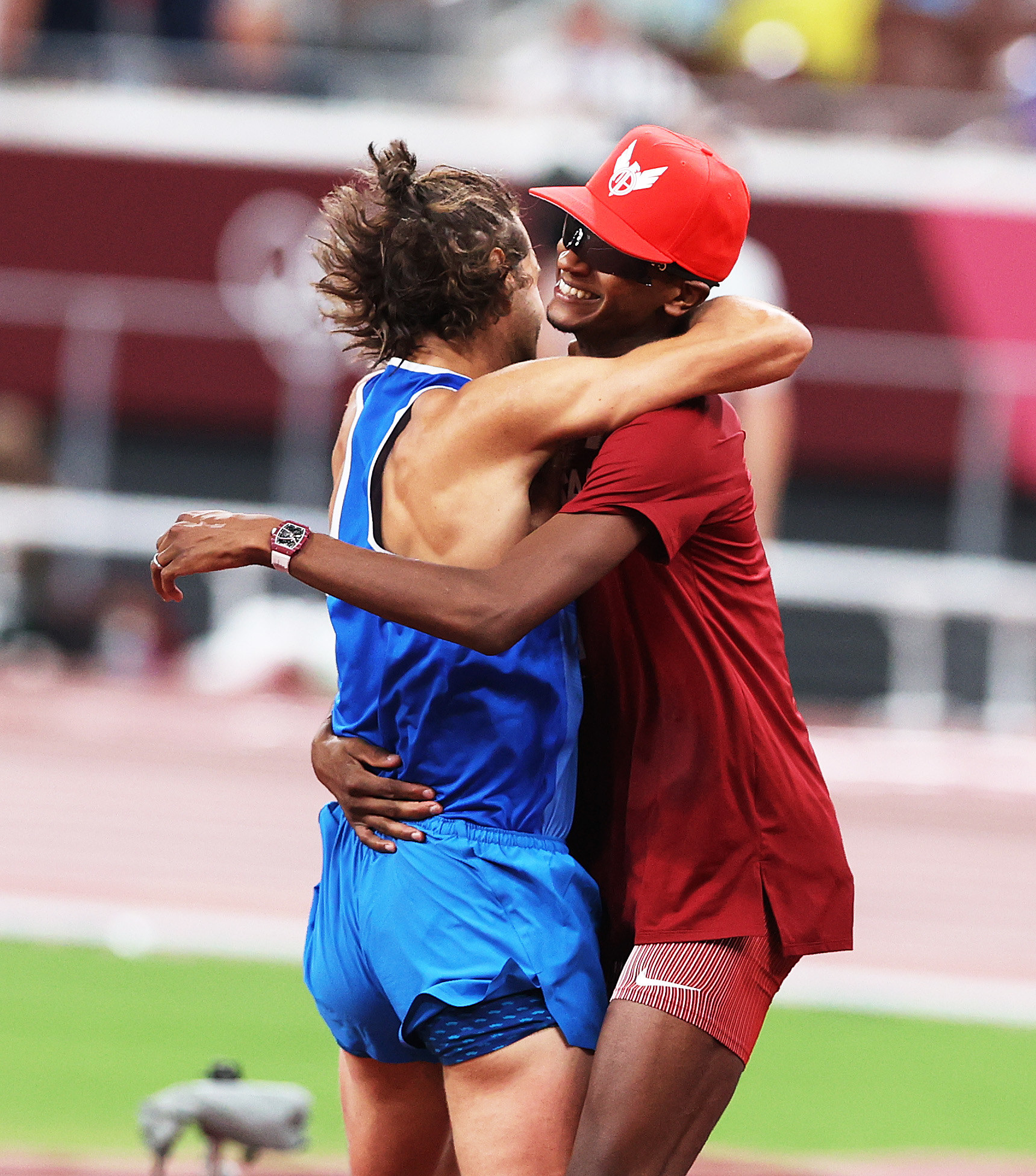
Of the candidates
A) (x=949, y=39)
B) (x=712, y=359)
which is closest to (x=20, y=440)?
(x=949, y=39)

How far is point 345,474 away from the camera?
10.8ft

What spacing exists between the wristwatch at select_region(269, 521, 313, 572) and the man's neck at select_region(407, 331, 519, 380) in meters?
0.40

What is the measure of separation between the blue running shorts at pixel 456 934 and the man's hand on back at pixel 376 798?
0.03 metres

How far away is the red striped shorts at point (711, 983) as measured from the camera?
3145 mm

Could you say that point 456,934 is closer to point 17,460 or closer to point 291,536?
point 291,536

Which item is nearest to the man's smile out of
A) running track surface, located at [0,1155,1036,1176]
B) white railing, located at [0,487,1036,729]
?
running track surface, located at [0,1155,1036,1176]

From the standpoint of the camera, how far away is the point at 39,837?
897cm

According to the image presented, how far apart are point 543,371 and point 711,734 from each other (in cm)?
65

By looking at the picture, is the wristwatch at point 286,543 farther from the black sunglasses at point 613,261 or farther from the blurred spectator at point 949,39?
the blurred spectator at point 949,39

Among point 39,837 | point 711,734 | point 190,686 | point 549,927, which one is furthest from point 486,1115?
point 190,686

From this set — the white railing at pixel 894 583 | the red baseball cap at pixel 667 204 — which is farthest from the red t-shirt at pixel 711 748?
the white railing at pixel 894 583

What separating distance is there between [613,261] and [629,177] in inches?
5.8

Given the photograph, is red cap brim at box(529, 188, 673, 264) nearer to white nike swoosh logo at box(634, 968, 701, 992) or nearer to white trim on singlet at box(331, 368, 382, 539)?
white trim on singlet at box(331, 368, 382, 539)

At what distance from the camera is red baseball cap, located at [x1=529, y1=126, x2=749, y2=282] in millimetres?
3223
